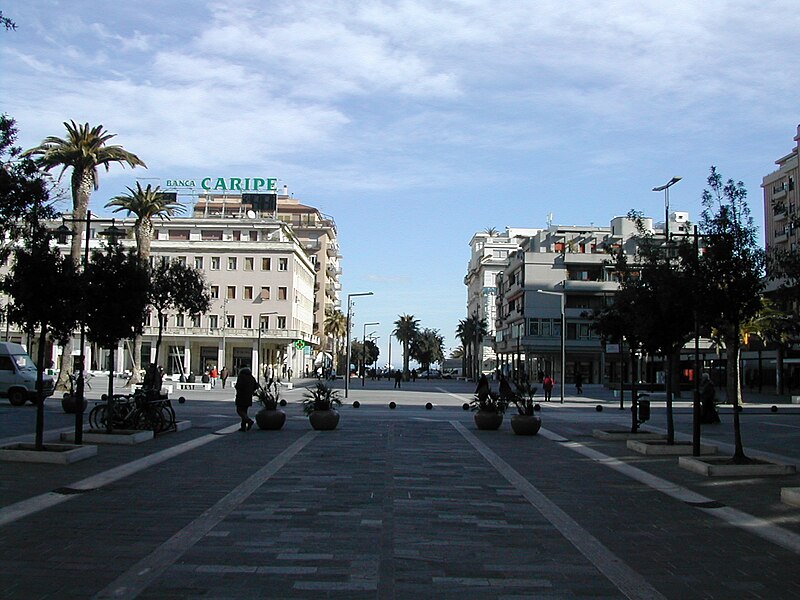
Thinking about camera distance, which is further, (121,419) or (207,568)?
(121,419)

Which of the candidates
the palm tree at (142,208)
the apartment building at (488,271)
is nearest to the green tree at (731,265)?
the palm tree at (142,208)

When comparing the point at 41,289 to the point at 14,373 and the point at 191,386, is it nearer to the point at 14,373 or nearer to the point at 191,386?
the point at 14,373

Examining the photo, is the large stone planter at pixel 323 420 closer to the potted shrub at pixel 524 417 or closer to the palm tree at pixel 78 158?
the potted shrub at pixel 524 417

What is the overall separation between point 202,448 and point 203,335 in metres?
67.3

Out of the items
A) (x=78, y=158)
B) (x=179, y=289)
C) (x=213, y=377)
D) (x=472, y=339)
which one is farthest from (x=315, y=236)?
(x=179, y=289)

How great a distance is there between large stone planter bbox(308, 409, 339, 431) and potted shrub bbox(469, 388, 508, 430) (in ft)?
13.3

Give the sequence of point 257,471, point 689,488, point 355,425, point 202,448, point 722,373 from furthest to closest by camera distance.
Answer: point 722,373 < point 355,425 < point 202,448 < point 257,471 < point 689,488

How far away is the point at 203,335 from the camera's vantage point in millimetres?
83562

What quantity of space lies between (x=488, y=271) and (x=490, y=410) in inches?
5191

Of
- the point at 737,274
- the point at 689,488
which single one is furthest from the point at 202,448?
the point at 737,274

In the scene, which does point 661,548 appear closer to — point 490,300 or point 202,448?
point 202,448

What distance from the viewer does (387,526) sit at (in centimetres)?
955

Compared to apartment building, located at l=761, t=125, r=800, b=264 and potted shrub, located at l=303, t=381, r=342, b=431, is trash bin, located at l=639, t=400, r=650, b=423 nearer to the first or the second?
potted shrub, located at l=303, t=381, r=342, b=431

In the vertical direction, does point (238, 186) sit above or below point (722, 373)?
above
